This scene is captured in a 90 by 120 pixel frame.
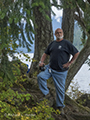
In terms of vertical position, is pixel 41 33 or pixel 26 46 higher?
pixel 41 33

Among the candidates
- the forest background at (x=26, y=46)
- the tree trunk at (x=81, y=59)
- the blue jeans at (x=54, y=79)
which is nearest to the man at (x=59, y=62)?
the blue jeans at (x=54, y=79)

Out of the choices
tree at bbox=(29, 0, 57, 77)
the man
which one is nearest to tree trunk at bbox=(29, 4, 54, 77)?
tree at bbox=(29, 0, 57, 77)

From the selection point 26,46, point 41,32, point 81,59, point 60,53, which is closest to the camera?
point 26,46

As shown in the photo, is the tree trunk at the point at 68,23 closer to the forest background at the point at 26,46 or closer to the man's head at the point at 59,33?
the forest background at the point at 26,46

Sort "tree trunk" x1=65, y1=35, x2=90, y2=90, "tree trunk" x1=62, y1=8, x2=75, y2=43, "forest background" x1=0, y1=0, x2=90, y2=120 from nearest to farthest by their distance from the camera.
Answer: "forest background" x1=0, y1=0, x2=90, y2=120, "tree trunk" x1=65, y1=35, x2=90, y2=90, "tree trunk" x1=62, y1=8, x2=75, y2=43

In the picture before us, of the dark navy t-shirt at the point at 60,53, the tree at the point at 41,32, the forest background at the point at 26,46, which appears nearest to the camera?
the forest background at the point at 26,46

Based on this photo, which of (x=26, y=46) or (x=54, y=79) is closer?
(x=26, y=46)

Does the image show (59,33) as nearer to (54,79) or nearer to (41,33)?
(54,79)

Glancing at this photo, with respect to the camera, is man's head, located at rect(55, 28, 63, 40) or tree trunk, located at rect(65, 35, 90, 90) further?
tree trunk, located at rect(65, 35, 90, 90)

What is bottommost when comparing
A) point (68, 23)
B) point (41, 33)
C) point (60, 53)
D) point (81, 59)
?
point (81, 59)

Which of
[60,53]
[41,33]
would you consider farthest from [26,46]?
[41,33]

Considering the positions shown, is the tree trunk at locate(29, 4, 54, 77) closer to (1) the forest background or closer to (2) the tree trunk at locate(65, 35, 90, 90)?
(1) the forest background

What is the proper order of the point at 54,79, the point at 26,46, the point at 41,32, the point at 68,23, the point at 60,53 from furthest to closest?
the point at 68,23
the point at 41,32
the point at 54,79
the point at 60,53
the point at 26,46

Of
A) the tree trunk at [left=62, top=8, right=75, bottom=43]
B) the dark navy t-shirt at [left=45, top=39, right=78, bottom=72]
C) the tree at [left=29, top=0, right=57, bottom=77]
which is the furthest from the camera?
the tree trunk at [left=62, top=8, right=75, bottom=43]
